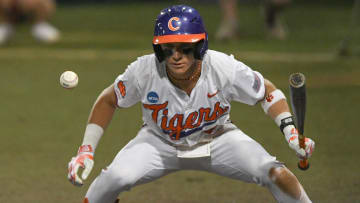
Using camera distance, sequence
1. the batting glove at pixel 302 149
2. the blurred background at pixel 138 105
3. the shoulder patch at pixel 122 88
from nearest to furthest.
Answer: the batting glove at pixel 302 149 → the shoulder patch at pixel 122 88 → the blurred background at pixel 138 105

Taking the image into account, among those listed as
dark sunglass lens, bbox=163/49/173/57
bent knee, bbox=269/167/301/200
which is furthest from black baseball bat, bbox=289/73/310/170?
dark sunglass lens, bbox=163/49/173/57

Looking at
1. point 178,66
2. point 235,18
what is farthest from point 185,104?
point 235,18

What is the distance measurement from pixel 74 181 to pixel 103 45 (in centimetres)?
990

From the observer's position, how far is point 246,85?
5.00 metres

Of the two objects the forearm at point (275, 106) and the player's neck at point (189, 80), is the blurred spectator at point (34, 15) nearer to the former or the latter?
the player's neck at point (189, 80)

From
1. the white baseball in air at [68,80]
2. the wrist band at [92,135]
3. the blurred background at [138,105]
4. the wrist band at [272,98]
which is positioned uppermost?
the white baseball in air at [68,80]

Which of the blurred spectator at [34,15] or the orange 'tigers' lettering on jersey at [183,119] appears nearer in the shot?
the orange 'tigers' lettering on jersey at [183,119]

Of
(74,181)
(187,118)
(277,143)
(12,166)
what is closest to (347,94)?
(277,143)

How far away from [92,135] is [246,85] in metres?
1.06

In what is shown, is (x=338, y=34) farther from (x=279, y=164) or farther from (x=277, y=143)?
(x=279, y=164)

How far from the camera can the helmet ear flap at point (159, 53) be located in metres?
4.91

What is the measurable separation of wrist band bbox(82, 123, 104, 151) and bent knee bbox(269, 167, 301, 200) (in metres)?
1.17

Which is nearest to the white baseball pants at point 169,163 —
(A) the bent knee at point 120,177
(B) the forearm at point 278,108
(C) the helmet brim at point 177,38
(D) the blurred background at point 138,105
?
(A) the bent knee at point 120,177

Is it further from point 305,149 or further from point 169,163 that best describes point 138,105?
point 305,149
